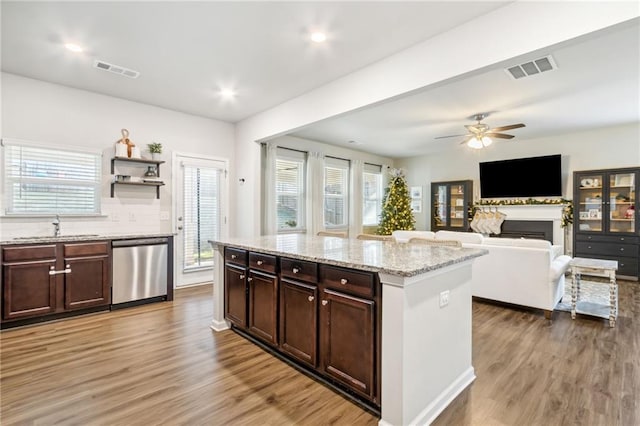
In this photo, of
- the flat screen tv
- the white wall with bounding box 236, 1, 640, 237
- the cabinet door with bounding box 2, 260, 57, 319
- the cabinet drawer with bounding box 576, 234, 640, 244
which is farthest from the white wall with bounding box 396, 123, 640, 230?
the cabinet door with bounding box 2, 260, 57, 319

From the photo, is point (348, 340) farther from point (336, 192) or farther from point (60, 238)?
point (336, 192)

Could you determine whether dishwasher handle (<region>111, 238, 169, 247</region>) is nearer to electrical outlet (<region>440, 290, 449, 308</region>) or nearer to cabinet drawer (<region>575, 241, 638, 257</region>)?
electrical outlet (<region>440, 290, 449, 308</region>)

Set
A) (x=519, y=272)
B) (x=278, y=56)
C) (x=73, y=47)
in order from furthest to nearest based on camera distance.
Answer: (x=519, y=272) → (x=278, y=56) → (x=73, y=47)

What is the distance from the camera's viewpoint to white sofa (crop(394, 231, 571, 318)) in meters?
3.76

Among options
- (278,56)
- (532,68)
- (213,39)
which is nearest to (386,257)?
(278,56)

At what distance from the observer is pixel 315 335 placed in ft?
7.82

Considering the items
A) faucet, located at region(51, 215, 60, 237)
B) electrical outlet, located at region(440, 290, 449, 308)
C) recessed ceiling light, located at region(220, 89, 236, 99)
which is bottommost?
electrical outlet, located at region(440, 290, 449, 308)

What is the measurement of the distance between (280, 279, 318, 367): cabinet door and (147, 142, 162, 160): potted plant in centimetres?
342

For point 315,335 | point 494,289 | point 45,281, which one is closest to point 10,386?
point 45,281

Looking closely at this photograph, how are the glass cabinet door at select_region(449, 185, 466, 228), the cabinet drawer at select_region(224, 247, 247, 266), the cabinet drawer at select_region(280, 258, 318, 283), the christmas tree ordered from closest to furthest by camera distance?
the cabinet drawer at select_region(280, 258, 318, 283) → the cabinet drawer at select_region(224, 247, 247, 266) → the glass cabinet door at select_region(449, 185, 466, 228) → the christmas tree

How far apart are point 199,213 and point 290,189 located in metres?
1.97

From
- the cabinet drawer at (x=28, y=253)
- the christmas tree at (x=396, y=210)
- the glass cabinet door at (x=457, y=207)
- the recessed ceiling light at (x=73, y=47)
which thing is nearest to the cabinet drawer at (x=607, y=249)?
the glass cabinet door at (x=457, y=207)

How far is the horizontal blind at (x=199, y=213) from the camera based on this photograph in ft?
17.7

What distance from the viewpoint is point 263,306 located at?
2902 mm
